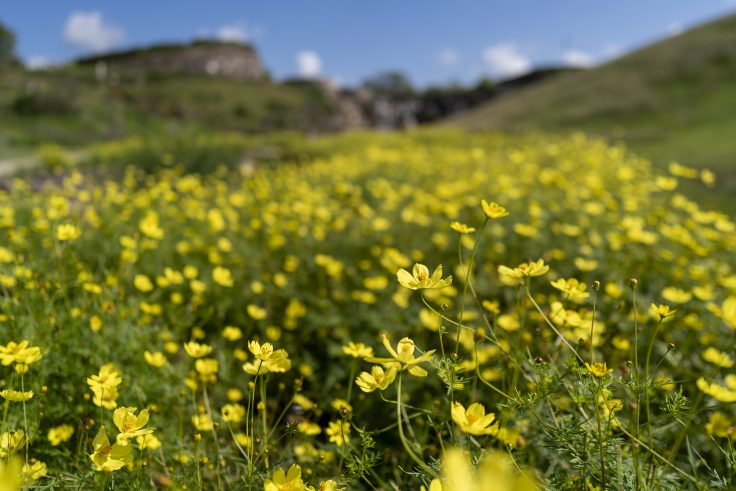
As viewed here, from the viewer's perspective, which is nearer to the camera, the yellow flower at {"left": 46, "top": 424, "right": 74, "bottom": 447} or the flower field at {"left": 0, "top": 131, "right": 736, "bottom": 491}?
the flower field at {"left": 0, "top": 131, "right": 736, "bottom": 491}

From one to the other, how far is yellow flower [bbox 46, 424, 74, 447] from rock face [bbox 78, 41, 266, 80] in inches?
1522

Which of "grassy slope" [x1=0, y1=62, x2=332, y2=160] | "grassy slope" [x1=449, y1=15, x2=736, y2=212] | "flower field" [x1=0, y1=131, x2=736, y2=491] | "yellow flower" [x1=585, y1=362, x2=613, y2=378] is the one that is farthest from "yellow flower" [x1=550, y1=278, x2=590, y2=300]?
"grassy slope" [x1=0, y1=62, x2=332, y2=160]

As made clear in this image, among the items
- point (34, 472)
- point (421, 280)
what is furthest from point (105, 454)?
point (421, 280)

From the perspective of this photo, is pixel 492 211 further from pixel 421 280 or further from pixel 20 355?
pixel 20 355

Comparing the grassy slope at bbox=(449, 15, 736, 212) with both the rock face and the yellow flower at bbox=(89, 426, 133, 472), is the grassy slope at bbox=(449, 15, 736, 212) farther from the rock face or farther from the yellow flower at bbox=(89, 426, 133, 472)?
the rock face

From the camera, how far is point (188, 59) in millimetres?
38438

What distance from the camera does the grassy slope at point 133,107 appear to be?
1523cm

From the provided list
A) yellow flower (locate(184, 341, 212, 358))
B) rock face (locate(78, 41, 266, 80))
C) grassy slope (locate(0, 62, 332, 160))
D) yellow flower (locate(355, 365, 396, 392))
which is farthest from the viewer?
rock face (locate(78, 41, 266, 80))

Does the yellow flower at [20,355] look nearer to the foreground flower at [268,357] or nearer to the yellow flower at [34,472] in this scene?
the yellow flower at [34,472]

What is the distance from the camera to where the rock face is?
3784cm

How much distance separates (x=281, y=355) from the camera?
1.01 metres

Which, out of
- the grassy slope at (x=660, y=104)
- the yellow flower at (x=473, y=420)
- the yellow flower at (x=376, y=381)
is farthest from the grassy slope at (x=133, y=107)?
the yellow flower at (x=473, y=420)

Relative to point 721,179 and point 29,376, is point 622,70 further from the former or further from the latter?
point 29,376

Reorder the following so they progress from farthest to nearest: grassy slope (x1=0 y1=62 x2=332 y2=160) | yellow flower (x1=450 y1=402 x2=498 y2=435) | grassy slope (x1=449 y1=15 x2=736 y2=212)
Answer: grassy slope (x1=0 y1=62 x2=332 y2=160) → grassy slope (x1=449 y1=15 x2=736 y2=212) → yellow flower (x1=450 y1=402 x2=498 y2=435)
